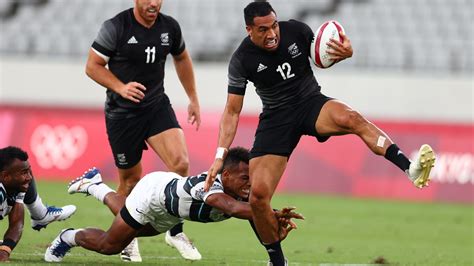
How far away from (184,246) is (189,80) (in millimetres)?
1987

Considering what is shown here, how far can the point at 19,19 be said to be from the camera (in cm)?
2738

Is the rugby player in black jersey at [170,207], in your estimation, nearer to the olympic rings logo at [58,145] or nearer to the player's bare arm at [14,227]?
the player's bare arm at [14,227]

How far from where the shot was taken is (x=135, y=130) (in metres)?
11.5

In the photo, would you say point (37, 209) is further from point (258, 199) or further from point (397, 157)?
point (397, 157)

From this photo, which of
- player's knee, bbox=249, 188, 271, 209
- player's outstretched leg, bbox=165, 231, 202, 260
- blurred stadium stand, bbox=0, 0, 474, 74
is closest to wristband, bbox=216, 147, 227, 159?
player's knee, bbox=249, 188, 271, 209

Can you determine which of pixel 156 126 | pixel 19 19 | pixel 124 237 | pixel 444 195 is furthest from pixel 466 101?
pixel 124 237

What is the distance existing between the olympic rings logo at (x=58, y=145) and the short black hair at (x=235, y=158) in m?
12.1

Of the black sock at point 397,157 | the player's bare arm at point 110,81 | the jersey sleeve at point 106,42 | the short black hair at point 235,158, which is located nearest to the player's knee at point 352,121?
the black sock at point 397,157

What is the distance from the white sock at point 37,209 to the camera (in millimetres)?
10758

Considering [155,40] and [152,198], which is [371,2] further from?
[152,198]

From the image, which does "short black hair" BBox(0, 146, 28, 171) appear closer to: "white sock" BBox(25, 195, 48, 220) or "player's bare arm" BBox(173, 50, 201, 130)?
"white sock" BBox(25, 195, 48, 220)

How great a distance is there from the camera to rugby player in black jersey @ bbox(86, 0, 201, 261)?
11.2 metres

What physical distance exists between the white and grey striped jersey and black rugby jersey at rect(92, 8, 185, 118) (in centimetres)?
213

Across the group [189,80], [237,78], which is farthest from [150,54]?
[237,78]
